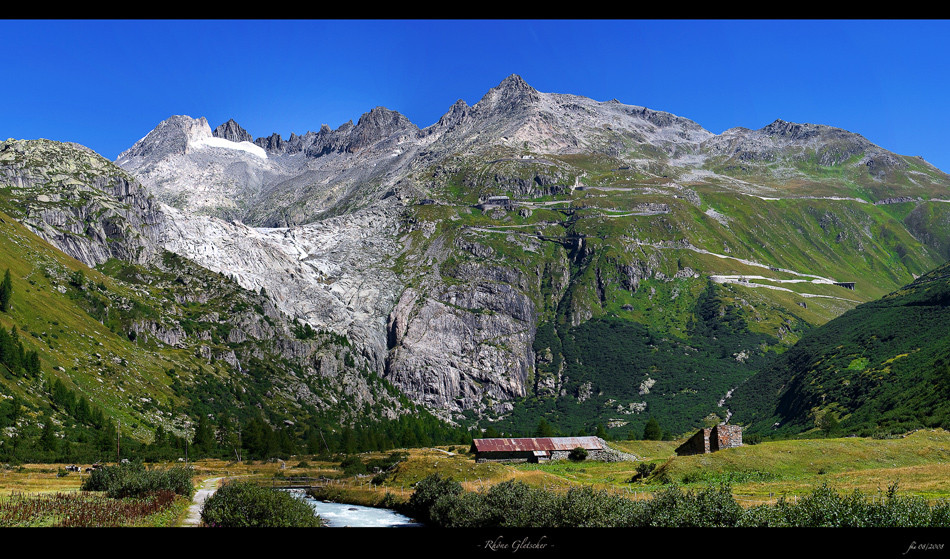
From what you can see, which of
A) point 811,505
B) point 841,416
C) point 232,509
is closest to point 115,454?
point 232,509

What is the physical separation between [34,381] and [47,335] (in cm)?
2888

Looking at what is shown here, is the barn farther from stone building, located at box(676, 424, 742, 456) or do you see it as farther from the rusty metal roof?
stone building, located at box(676, 424, 742, 456)

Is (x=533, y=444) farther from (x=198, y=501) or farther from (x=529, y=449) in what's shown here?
(x=198, y=501)

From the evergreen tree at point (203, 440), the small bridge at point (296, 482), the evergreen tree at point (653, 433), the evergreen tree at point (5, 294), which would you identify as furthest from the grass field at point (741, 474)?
the evergreen tree at point (5, 294)

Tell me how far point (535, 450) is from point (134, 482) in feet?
265

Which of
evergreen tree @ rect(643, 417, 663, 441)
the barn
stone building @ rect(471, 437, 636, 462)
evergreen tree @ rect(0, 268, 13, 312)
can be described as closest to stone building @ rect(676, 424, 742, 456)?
stone building @ rect(471, 437, 636, 462)

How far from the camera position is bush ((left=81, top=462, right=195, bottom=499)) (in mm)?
60503

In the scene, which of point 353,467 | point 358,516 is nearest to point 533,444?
point 353,467

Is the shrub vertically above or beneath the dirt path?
beneath

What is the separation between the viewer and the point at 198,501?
70.4 m

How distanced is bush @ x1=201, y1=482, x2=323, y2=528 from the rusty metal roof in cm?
7988

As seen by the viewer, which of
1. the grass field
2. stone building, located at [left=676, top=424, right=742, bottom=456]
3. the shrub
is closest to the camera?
the grass field
